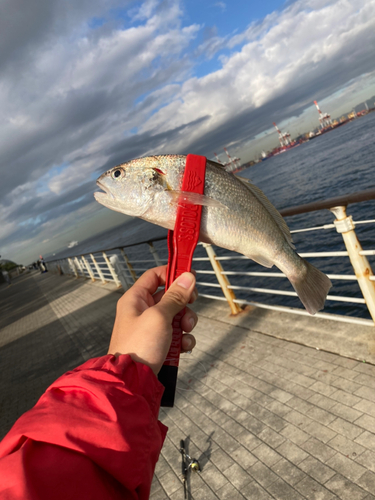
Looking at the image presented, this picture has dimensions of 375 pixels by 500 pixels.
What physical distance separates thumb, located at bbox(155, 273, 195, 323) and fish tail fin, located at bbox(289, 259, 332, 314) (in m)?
0.37

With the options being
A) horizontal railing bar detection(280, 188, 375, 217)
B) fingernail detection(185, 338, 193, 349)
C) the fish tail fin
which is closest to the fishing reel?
fingernail detection(185, 338, 193, 349)

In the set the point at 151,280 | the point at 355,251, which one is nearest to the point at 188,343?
the point at 151,280

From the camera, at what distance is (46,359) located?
7.32 m

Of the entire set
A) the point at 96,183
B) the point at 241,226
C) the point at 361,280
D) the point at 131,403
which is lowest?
the point at 361,280

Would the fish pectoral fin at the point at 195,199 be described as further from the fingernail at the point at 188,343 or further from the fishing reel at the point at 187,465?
the fishing reel at the point at 187,465

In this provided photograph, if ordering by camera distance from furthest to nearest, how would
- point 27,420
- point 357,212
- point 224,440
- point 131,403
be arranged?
point 357,212 < point 224,440 < point 131,403 < point 27,420

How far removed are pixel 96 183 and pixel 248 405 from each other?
297 cm

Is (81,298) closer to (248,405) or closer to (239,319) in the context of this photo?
(239,319)

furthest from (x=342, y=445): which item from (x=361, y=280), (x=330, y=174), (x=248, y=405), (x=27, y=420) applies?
(x=330, y=174)

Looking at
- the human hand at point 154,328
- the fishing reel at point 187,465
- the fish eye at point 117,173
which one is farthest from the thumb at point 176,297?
the fishing reel at point 187,465

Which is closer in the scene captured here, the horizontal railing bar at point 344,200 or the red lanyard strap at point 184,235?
the red lanyard strap at point 184,235

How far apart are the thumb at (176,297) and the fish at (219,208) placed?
17 centimetres

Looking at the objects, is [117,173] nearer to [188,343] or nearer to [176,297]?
[176,297]

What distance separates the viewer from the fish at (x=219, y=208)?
40.3 inches
